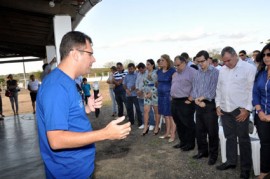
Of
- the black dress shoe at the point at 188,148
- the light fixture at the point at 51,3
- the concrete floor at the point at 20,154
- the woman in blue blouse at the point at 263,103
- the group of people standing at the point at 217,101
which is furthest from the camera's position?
the black dress shoe at the point at 188,148

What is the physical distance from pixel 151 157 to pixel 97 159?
44.6 inches

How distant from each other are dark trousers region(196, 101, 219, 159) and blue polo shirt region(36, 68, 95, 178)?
10.3 ft

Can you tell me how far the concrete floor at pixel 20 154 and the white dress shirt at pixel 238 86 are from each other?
3.29 m

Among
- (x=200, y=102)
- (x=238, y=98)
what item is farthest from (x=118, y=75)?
(x=238, y=98)

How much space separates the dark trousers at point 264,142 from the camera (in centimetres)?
367

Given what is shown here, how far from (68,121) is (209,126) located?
11.6 ft

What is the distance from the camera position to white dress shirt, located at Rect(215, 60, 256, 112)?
4.08 meters

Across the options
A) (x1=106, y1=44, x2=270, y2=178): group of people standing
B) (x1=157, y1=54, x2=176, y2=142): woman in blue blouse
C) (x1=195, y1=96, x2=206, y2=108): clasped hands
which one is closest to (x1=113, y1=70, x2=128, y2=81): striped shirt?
(x1=106, y1=44, x2=270, y2=178): group of people standing

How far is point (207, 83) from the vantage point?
15.7 ft

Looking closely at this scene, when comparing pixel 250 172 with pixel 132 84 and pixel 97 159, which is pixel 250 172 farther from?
pixel 132 84

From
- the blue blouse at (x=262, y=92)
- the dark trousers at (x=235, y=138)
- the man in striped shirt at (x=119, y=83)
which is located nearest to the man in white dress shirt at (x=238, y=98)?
the dark trousers at (x=235, y=138)

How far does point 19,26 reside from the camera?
868cm

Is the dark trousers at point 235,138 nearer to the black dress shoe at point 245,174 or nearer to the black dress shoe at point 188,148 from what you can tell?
the black dress shoe at point 245,174

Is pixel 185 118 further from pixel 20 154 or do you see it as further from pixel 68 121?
pixel 68 121
